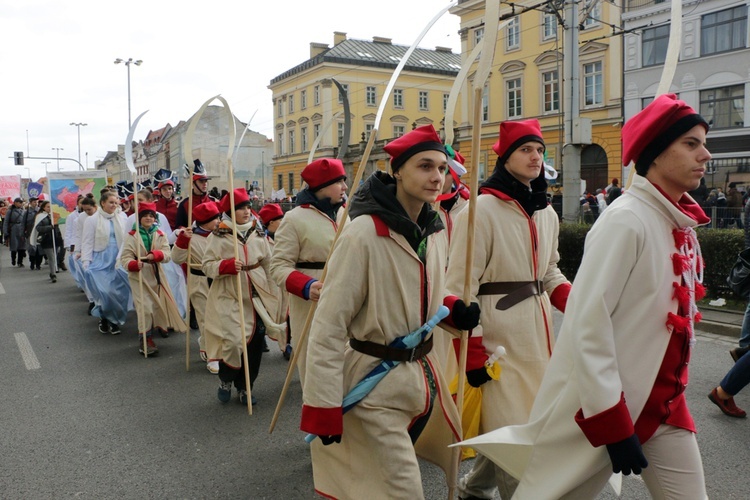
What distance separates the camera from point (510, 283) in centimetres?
354

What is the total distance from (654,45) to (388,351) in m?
31.1

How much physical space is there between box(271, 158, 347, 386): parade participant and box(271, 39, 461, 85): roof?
5209 centimetres

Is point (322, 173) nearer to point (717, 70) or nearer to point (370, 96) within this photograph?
point (717, 70)

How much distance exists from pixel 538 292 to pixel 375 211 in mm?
1165

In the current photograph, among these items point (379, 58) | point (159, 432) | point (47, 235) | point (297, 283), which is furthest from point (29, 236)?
point (379, 58)

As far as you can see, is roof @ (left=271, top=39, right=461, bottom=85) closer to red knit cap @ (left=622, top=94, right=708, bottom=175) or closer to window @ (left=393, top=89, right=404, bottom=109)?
window @ (left=393, top=89, right=404, bottom=109)

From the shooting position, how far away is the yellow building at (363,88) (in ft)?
186

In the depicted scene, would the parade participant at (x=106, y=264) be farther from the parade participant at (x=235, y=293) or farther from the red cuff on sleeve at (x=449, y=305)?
the red cuff on sleeve at (x=449, y=305)

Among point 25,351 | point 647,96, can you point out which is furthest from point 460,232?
point 647,96

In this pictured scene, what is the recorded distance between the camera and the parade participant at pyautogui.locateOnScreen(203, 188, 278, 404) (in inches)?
237

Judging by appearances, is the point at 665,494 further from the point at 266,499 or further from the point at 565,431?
the point at 266,499

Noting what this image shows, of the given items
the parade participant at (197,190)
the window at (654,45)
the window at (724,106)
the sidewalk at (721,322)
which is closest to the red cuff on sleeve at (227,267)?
the parade participant at (197,190)

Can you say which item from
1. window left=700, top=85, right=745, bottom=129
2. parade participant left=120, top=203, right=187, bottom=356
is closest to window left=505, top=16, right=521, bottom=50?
window left=700, top=85, right=745, bottom=129

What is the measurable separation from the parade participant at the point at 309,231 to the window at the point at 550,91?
34.4 metres
